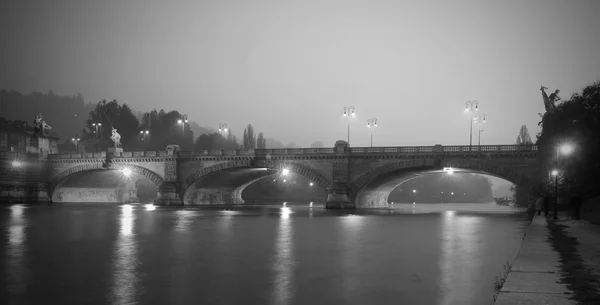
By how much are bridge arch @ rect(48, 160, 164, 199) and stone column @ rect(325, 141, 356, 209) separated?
95.7 feet

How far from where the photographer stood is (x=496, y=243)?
28.4m

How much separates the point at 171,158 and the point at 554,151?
54.3 meters

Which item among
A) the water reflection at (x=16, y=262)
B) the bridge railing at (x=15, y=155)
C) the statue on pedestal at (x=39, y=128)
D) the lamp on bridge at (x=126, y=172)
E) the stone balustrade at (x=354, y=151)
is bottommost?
the water reflection at (x=16, y=262)

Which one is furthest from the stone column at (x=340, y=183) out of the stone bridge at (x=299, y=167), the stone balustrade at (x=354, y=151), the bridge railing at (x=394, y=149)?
the bridge railing at (x=394, y=149)

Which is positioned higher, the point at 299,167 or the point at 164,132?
the point at 164,132

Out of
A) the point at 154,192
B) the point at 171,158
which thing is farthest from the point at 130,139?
the point at 171,158

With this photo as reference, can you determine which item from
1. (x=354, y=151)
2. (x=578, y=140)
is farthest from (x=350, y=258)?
(x=354, y=151)

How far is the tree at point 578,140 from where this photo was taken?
39.3 m

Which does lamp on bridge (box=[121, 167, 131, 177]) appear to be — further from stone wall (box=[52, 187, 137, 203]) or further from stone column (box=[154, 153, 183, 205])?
stone column (box=[154, 153, 183, 205])

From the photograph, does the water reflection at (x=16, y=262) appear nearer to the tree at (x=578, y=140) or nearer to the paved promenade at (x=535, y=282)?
the paved promenade at (x=535, y=282)

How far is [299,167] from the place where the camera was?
238 feet

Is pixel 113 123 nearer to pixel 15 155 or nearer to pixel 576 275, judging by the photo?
pixel 15 155

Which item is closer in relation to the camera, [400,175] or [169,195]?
[400,175]

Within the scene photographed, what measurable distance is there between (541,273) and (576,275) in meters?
0.84
